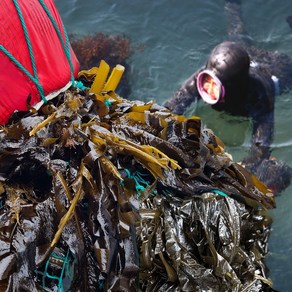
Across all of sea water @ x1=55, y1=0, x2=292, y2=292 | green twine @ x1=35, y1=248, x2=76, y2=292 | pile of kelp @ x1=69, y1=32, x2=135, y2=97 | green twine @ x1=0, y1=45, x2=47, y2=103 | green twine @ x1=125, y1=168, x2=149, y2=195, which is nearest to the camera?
green twine @ x1=35, y1=248, x2=76, y2=292

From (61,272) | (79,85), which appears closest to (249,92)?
(79,85)

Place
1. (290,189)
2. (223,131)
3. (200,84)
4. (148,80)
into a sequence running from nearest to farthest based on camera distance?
(290,189) < (200,84) < (223,131) < (148,80)

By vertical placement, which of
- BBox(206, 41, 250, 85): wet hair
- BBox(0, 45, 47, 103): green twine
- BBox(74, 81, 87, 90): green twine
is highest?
BBox(0, 45, 47, 103): green twine

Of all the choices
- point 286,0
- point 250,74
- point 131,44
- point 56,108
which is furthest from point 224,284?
point 286,0

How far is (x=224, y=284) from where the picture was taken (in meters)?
2.45

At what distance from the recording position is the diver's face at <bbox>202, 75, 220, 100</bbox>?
16.3 feet

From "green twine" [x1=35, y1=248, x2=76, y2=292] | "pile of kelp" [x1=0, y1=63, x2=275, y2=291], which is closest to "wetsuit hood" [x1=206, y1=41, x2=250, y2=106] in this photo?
"pile of kelp" [x1=0, y1=63, x2=275, y2=291]

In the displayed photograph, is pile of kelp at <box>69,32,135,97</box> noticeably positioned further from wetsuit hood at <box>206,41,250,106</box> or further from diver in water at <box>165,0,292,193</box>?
wetsuit hood at <box>206,41,250,106</box>

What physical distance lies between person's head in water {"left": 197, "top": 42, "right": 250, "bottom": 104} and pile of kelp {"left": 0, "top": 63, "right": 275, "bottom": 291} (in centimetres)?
229

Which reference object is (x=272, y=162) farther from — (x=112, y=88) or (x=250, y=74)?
(x=112, y=88)

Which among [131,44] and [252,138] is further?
[131,44]

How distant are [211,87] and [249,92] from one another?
551 mm

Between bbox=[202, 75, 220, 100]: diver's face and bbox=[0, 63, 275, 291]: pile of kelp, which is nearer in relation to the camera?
bbox=[0, 63, 275, 291]: pile of kelp

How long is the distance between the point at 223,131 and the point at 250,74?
2.46 feet
